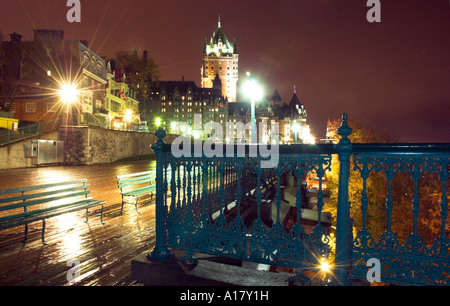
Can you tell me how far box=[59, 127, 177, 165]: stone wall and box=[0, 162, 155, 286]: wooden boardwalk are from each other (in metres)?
22.0

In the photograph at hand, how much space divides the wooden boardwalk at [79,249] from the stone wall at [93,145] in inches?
866

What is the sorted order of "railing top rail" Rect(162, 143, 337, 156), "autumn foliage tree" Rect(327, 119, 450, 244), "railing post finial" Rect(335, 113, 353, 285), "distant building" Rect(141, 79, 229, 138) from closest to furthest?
"railing post finial" Rect(335, 113, 353, 285) < "railing top rail" Rect(162, 143, 337, 156) < "autumn foliage tree" Rect(327, 119, 450, 244) < "distant building" Rect(141, 79, 229, 138)

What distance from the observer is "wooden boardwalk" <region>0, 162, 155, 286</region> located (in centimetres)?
390

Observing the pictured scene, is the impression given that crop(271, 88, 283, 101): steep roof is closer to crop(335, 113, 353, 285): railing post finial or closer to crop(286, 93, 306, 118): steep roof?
crop(286, 93, 306, 118): steep roof

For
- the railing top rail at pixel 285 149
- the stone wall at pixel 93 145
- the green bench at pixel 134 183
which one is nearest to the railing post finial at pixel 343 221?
the railing top rail at pixel 285 149

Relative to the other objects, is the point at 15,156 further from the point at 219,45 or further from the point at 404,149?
the point at 219,45

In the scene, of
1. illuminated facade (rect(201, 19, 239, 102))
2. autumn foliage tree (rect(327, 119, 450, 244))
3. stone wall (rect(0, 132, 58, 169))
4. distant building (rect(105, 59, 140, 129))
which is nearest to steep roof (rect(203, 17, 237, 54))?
illuminated facade (rect(201, 19, 239, 102))

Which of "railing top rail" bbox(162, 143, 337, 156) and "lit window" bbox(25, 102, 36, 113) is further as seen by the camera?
"lit window" bbox(25, 102, 36, 113)

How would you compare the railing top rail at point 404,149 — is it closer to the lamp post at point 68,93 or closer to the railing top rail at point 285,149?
the railing top rail at point 285,149

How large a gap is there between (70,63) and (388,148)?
129ft

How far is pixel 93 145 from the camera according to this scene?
28.3 meters

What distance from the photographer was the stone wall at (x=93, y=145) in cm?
2717

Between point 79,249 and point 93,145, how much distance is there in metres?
25.7
